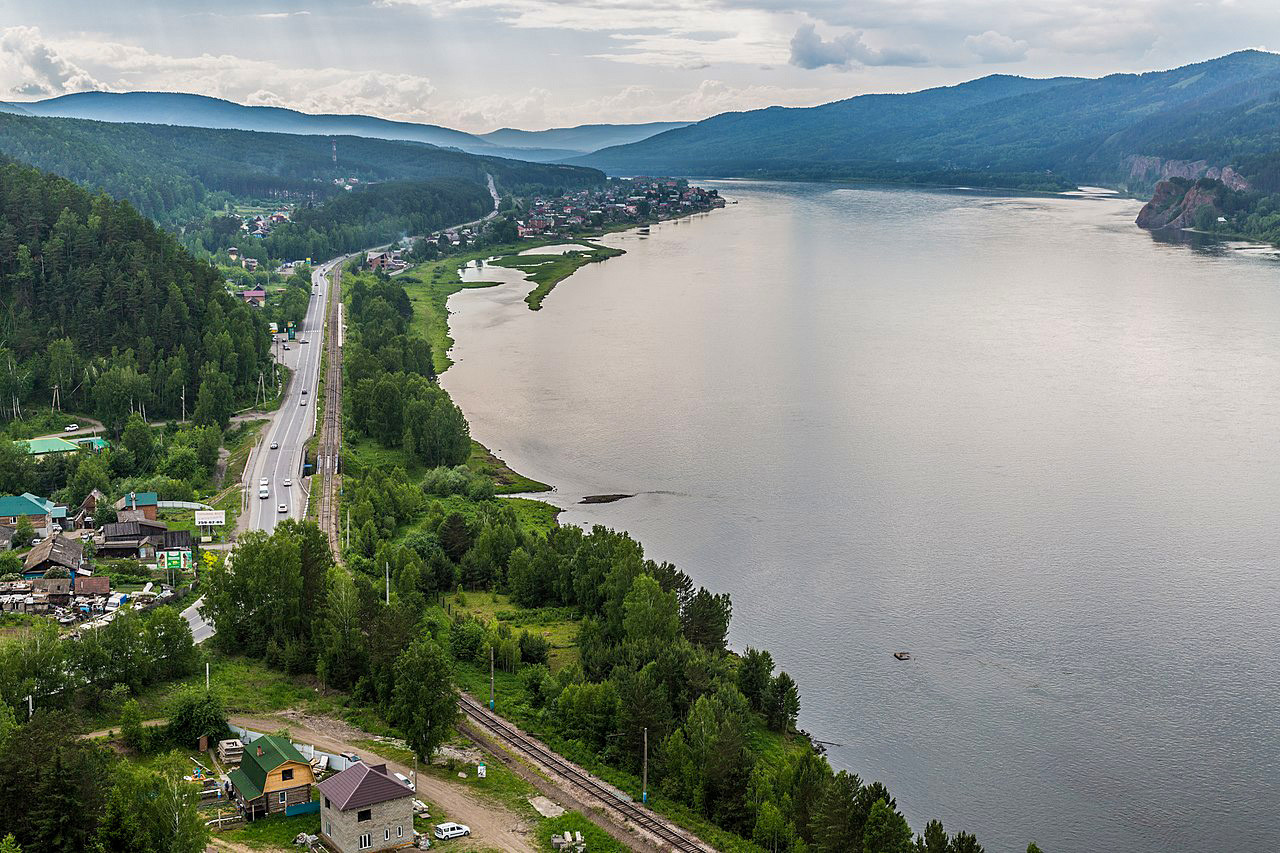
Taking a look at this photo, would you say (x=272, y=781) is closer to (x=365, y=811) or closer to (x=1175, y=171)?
(x=365, y=811)

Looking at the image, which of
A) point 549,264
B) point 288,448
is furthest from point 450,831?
point 549,264

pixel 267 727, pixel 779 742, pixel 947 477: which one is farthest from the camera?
pixel 947 477

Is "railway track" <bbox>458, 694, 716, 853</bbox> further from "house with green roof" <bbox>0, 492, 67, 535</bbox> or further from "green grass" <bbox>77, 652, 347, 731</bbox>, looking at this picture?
A: "house with green roof" <bbox>0, 492, 67, 535</bbox>

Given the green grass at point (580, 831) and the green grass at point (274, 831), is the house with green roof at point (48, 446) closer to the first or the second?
the green grass at point (274, 831)

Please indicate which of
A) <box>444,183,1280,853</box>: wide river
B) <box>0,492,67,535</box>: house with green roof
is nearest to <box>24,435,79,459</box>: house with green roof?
<box>0,492,67,535</box>: house with green roof

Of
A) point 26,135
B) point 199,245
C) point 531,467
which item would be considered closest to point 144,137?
point 26,135

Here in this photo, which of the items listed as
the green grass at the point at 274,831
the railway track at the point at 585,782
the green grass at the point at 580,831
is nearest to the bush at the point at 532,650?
the railway track at the point at 585,782

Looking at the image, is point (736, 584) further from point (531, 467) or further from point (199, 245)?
point (199, 245)

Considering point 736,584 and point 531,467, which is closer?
point 736,584
